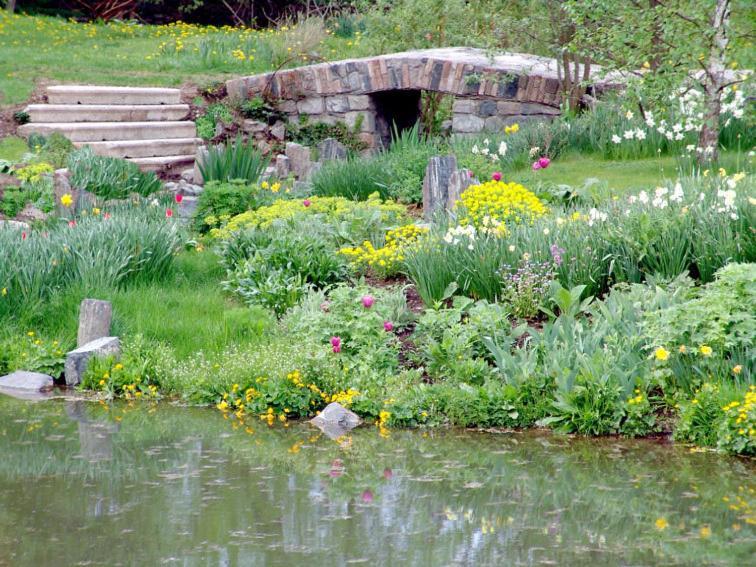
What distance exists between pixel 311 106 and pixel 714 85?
6.77 metres

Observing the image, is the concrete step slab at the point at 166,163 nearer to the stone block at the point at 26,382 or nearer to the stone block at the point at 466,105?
the stone block at the point at 466,105

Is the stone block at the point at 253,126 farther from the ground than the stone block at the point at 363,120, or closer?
closer

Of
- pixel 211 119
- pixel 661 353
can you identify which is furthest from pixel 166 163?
pixel 661 353

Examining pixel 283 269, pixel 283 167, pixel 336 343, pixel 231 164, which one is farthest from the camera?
pixel 283 167

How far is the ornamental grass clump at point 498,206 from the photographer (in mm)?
8172

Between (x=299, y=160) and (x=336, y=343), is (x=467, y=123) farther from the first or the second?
(x=336, y=343)

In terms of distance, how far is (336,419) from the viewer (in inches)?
252

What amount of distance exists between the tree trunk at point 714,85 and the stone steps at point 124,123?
6982 millimetres

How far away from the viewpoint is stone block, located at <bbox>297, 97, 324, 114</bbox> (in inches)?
601

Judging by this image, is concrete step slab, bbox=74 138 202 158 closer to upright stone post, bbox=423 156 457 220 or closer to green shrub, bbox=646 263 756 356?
upright stone post, bbox=423 156 457 220

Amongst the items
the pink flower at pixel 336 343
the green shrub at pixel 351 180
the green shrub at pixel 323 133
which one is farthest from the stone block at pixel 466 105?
the pink flower at pixel 336 343

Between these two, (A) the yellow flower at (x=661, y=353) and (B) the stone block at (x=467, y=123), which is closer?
(A) the yellow flower at (x=661, y=353)

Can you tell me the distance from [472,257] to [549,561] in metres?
3.66

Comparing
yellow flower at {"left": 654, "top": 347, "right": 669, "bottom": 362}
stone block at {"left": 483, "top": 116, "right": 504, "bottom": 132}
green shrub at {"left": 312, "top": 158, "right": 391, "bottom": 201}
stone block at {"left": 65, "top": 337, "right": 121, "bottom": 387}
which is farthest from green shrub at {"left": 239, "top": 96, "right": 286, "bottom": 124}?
yellow flower at {"left": 654, "top": 347, "right": 669, "bottom": 362}
